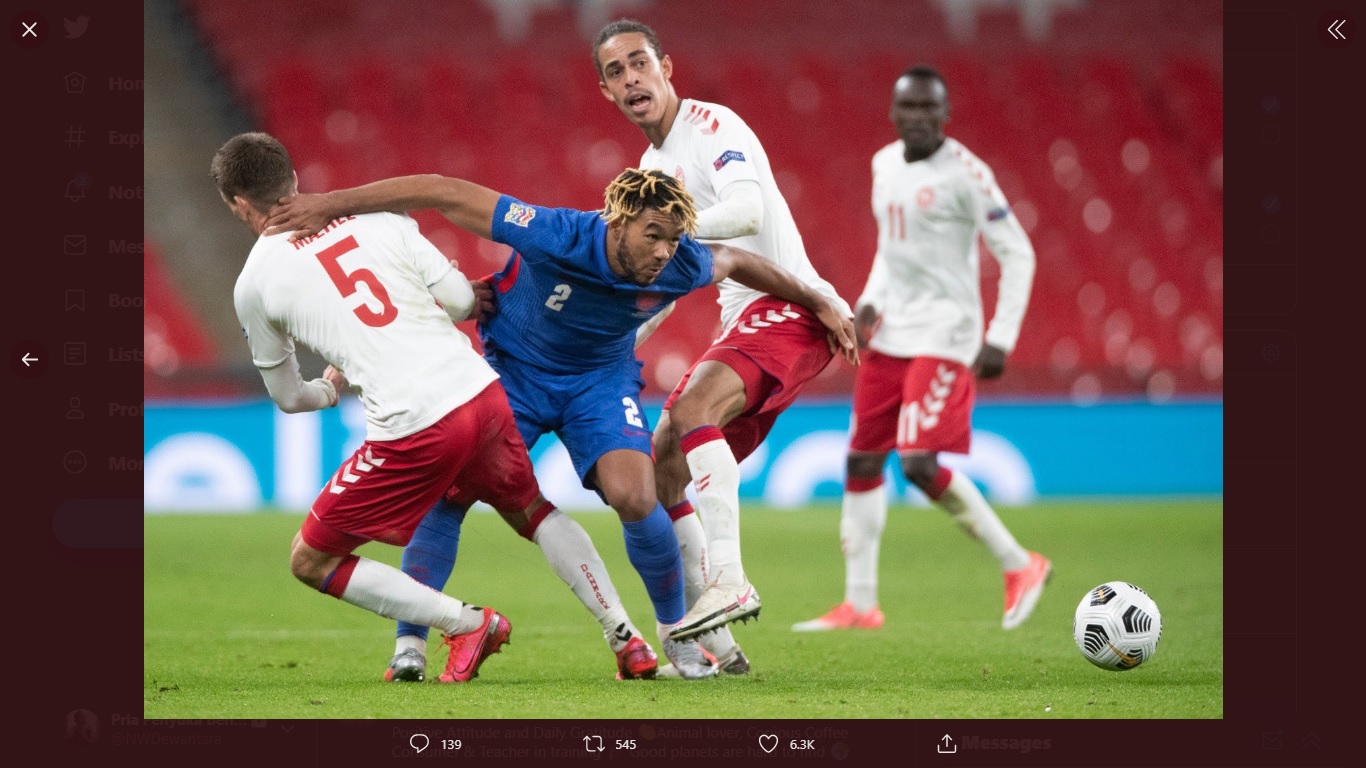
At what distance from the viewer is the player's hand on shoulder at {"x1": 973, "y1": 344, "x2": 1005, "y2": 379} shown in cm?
630

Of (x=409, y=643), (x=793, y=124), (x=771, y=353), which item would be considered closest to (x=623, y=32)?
(x=771, y=353)

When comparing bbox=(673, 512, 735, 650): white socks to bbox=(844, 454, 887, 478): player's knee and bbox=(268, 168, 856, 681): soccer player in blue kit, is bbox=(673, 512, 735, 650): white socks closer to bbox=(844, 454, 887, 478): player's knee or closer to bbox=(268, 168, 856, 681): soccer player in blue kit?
bbox=(268, 168, 856, 681): soccer player in blue kit

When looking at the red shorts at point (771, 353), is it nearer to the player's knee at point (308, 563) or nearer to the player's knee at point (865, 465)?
the player's knee at point (308, 563)

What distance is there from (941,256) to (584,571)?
2.87 m

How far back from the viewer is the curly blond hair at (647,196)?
415cm

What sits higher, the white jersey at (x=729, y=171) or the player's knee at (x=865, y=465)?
the white jersey at (x=729, y=171)

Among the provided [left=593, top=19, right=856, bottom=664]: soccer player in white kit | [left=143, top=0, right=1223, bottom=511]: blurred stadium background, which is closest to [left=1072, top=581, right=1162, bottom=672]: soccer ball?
[left=593, top=19, right=856, bottom=664]: soccer player in white kit

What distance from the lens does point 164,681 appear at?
445 centimetres

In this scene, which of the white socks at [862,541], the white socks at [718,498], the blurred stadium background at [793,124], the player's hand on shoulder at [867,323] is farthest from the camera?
the blurred stadium background at [793,124]

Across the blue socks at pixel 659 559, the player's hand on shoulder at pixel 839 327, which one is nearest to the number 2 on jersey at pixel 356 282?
the blue socks at pixel 659 559

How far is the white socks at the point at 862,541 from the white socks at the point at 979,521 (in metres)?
0.30

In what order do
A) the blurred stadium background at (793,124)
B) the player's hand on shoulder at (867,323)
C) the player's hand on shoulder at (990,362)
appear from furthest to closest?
the blurred stadium background at (793,124), the player's hand on shoulder at (867,323), the player's hand on shoulder at (990,362)
